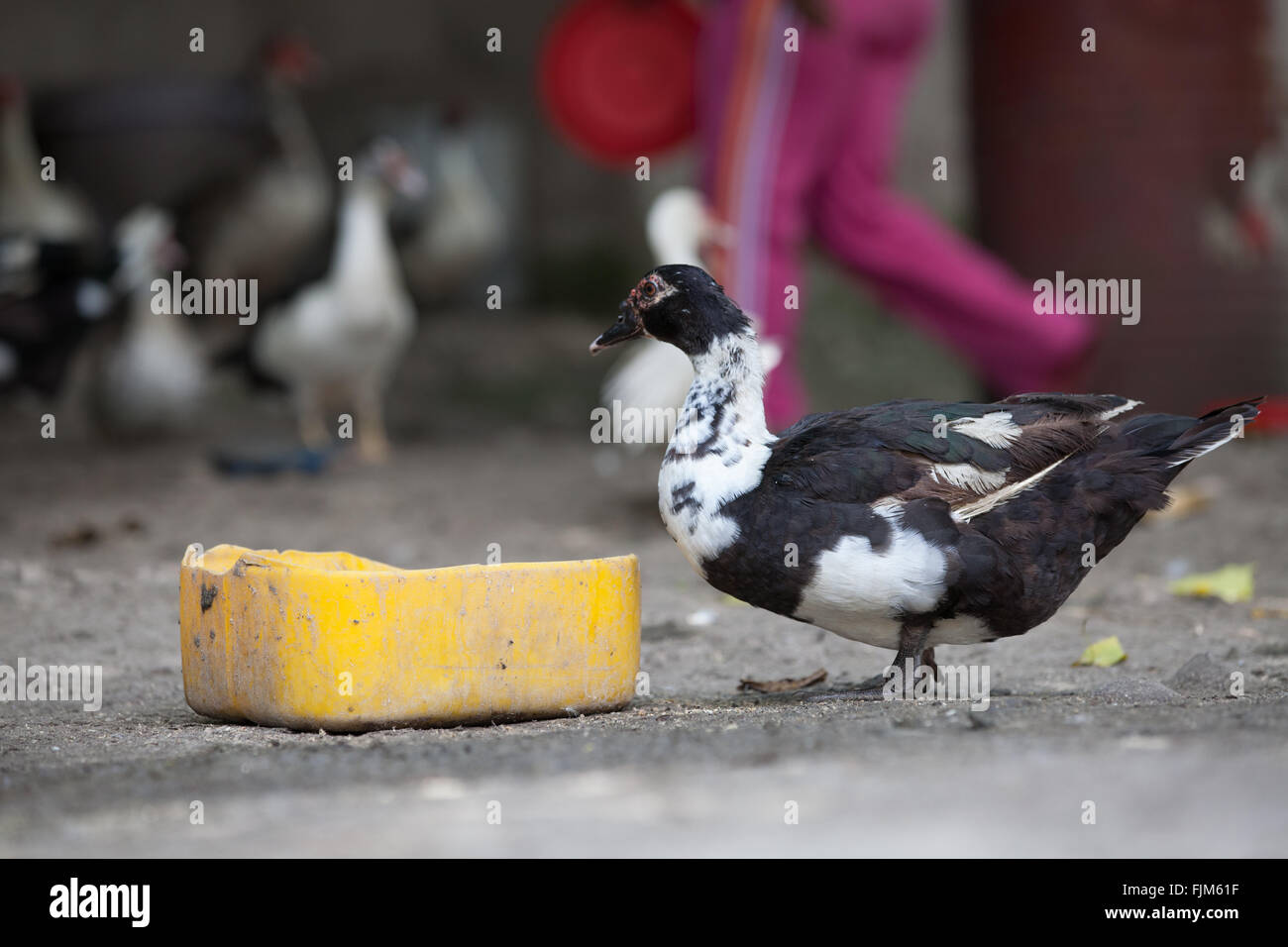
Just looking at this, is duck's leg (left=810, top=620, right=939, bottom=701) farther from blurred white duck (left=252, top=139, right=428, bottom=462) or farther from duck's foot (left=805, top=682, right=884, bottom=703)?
blurred white duck (left=252, top=139, right=428, bottom=462)

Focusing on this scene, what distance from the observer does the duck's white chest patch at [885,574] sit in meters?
3.45

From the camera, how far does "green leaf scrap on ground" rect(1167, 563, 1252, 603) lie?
5238mm

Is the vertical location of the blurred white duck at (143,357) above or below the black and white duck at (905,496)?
above

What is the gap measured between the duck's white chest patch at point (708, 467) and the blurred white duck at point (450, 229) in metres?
6.65

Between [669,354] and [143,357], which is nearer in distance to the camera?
[669,354]

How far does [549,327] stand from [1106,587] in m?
5.51

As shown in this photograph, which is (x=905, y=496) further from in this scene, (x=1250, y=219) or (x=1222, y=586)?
(x=1250, y=219)

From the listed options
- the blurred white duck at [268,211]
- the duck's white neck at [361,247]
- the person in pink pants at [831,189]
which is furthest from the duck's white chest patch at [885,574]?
the blurred white duck at [268,211]

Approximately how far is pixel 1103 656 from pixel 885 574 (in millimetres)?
1072

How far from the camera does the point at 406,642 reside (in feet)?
11.2

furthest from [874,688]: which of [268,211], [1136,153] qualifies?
[268,211]

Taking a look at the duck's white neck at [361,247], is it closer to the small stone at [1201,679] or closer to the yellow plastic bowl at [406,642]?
the yellow plastic bowl at [406,642]

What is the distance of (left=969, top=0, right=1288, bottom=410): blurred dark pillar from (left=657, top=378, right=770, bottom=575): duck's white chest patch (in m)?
4.92

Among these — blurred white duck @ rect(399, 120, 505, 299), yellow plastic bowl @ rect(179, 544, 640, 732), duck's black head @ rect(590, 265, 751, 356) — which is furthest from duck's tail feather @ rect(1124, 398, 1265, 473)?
blurred white duck @ rect(399, 120, 505, 299)
